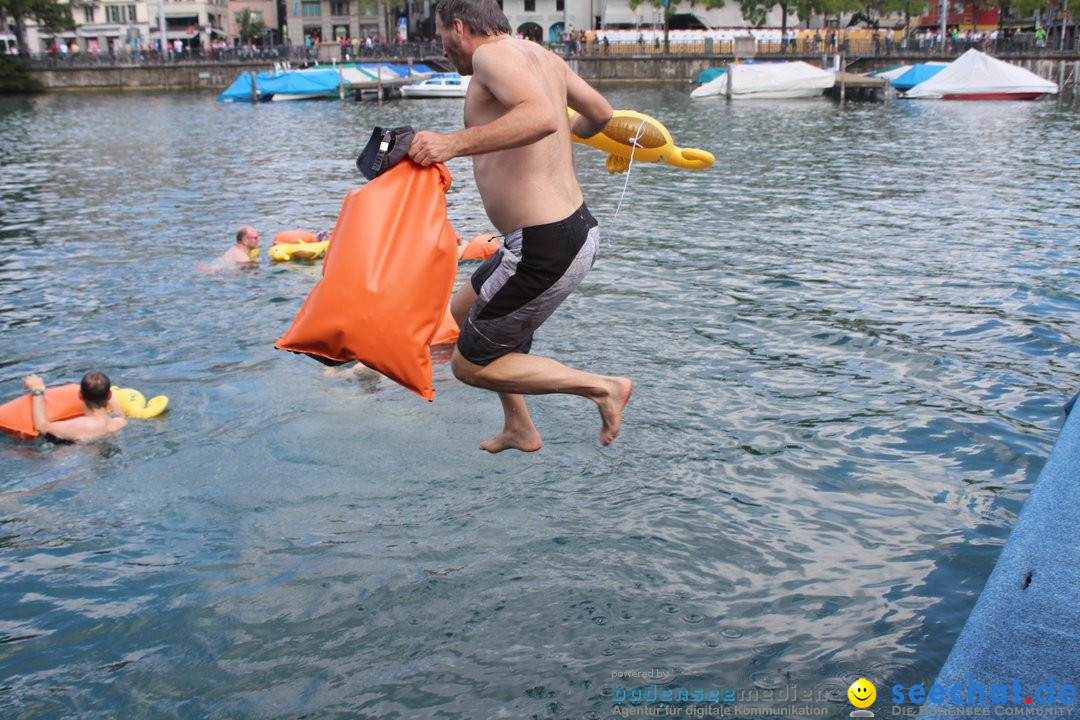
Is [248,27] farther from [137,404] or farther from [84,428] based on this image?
[84,428]

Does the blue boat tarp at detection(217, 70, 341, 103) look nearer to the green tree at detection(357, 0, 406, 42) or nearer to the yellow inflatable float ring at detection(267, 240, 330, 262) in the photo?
the green tree at detection(357, 0, 406, 42)

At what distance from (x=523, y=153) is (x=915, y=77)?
53.5m

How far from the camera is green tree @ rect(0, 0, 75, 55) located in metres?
63.3

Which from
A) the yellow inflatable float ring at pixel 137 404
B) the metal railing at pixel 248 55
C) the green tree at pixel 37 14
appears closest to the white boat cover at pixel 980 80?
the metal railing at pixel 248 55

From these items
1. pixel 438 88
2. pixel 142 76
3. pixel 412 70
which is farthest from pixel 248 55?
pixel 438 88

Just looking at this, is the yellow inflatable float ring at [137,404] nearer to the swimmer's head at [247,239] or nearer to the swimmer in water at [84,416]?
the swimmer in water at [84,416]

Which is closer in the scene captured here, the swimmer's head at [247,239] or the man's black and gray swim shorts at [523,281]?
the man's black and gray swim shorts at [523,281]

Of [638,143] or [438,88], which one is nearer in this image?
[638,143]

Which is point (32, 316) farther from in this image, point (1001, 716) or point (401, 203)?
point (1001, 716)

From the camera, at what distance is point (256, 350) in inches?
424

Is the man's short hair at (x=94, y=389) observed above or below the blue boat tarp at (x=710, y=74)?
below

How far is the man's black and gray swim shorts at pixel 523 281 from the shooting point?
16.6ft

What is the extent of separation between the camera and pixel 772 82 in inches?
2094

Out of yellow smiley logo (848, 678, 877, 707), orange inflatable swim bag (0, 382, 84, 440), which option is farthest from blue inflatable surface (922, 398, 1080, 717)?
orange inflatable swim bag (0, 382, 84, 440)
